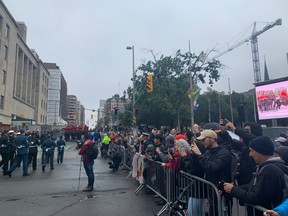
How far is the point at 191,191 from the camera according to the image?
4.60 meters

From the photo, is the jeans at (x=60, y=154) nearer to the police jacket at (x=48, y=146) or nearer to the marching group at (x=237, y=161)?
the police jacket at (x=48, y=146)

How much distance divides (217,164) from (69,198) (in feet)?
16.8

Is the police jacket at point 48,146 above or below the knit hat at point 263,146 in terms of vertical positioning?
below

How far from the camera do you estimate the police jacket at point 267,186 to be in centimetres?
274

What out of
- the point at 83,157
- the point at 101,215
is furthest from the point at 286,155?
the point at 83,157

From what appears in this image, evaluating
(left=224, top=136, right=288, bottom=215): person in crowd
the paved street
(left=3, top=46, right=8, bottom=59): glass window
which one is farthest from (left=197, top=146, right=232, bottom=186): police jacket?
(left=3, top=46, right=8, bottom=59): glass window

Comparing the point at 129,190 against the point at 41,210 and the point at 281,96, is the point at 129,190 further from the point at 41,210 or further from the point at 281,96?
the point at 281,96

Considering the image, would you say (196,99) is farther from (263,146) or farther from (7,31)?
(7,31)

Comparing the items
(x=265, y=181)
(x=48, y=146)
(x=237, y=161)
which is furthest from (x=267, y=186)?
(x=48, y=146)

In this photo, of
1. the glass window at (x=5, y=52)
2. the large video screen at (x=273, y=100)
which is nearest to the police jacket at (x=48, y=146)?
the large video screen at (x=273, y=100)

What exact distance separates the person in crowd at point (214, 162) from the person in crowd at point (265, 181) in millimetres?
792

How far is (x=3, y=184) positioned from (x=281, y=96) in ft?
59.4

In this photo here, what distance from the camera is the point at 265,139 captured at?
10.3 ft

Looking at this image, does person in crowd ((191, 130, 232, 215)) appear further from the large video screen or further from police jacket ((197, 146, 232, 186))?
the large video screen
